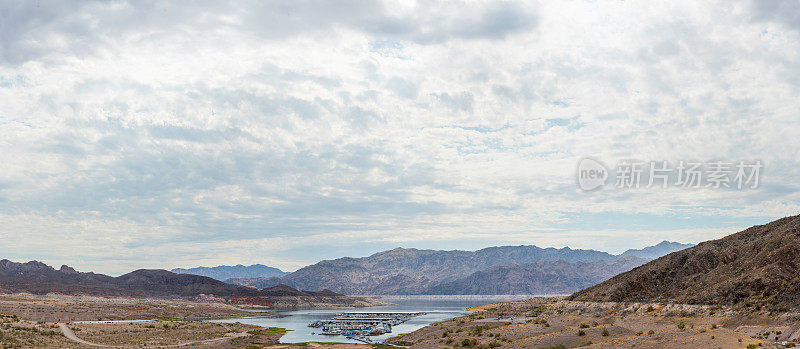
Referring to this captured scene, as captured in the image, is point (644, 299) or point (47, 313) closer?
point (644, 299)

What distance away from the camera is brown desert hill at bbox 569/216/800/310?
243ft

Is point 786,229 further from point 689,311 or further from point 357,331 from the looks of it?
point 357,331

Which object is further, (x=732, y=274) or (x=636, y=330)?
(x=732, y=274)

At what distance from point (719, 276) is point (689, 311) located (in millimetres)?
14239

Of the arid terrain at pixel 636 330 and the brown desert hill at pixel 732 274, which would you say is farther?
the brown desert hill at pixel 732 274

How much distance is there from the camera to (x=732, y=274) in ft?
286

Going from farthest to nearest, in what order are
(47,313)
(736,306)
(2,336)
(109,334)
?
1. (47,313)
2. (109,334)
3. (2,336)
4. (736,306)

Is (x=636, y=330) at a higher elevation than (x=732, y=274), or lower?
lower

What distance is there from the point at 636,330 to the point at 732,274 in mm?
24001

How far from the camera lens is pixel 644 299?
10006cm

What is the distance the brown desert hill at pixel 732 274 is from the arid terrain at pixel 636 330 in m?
3.83

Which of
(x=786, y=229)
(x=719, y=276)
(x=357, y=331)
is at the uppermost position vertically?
(x=786, y=229)

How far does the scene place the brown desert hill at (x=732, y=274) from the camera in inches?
2913

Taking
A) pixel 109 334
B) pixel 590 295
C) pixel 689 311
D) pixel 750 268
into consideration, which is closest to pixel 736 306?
pixel 689 311
